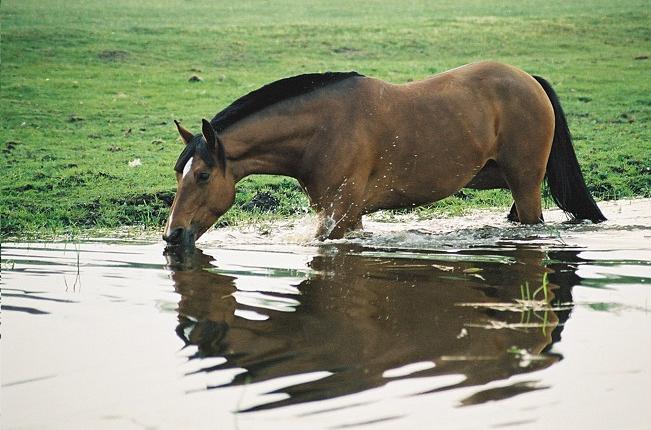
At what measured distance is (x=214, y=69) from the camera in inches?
835

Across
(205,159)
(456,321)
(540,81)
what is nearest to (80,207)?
(205,159)

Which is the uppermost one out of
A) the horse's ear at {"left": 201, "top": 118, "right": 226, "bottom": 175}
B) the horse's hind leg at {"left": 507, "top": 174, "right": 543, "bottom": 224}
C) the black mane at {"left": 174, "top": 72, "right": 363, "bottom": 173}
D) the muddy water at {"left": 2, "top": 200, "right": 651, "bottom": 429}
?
the black mane at {"left": 174, "top": 72, "right": 363, "bottom": 173}

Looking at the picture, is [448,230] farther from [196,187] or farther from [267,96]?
[196,187]

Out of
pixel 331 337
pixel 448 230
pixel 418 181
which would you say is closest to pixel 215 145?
pixel 418 181

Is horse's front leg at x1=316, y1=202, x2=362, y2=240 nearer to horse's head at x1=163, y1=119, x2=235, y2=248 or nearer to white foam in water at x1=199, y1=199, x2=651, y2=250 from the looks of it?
white foam in water at x1=199, y1=199, x2=651, y2=250

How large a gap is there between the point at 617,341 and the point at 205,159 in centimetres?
407

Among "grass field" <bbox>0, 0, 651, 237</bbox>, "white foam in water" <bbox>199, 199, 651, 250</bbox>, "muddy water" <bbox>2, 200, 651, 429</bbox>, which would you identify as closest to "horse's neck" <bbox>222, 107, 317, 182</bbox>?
"white foam in water" <bbox>199, 199, 651, 250</bbox>

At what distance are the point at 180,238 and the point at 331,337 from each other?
3264mm

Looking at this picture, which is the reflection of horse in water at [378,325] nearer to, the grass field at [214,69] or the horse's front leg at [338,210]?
the horse's front leg at [338,210]

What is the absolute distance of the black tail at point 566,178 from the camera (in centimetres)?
992

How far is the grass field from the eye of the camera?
11.8 meters

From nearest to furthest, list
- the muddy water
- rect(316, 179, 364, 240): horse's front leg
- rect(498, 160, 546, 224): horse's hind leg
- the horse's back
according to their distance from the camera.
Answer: the muddy water < rect(316, 179, 364, 240): horse's front leg < the horse's back < rect(498, 160, 546, 224): horse's hind leg

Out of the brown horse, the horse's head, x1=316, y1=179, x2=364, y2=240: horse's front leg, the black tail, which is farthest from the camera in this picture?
the black tail

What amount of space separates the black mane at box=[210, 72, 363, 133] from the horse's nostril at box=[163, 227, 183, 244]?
34.7 inches
